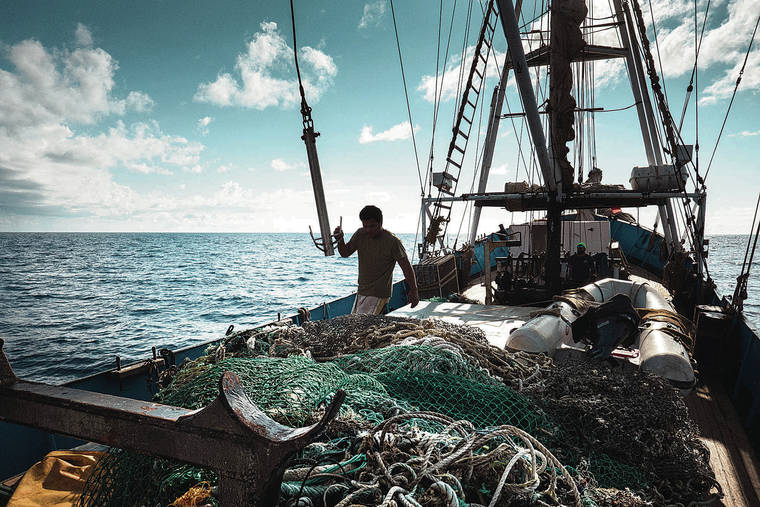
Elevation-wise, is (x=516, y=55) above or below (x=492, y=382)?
above

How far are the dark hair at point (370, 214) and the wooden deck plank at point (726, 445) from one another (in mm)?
3922

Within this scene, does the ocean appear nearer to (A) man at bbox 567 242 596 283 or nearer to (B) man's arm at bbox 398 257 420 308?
(A) man at bbox 567 242 596 283

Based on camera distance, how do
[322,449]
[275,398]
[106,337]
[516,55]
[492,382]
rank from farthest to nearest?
[106,337] → [516,55] → [492,382] → [275,398] → [322,449]

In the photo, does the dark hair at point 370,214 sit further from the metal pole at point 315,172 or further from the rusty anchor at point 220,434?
the rusty anchor at point 220,434

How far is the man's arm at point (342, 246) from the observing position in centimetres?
445

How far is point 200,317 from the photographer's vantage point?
2009cm

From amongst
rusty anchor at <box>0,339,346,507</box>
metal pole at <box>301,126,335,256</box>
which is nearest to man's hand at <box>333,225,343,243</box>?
metal pole at <box>301,126,335,256</box>

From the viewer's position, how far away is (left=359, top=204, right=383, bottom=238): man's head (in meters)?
4.77

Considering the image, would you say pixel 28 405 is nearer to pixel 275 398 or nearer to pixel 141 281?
pixel 275 398

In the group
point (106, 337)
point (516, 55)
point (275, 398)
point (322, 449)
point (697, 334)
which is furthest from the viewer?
point (106, 337)

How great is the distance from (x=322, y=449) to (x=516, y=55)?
661 centimetres

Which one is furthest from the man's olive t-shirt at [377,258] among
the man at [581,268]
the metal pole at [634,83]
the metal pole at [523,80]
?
the metal pole at [634,83]

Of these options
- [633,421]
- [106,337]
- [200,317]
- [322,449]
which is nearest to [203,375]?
[322,449]

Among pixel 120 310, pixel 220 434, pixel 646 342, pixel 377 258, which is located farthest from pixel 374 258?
pixel 120 310
